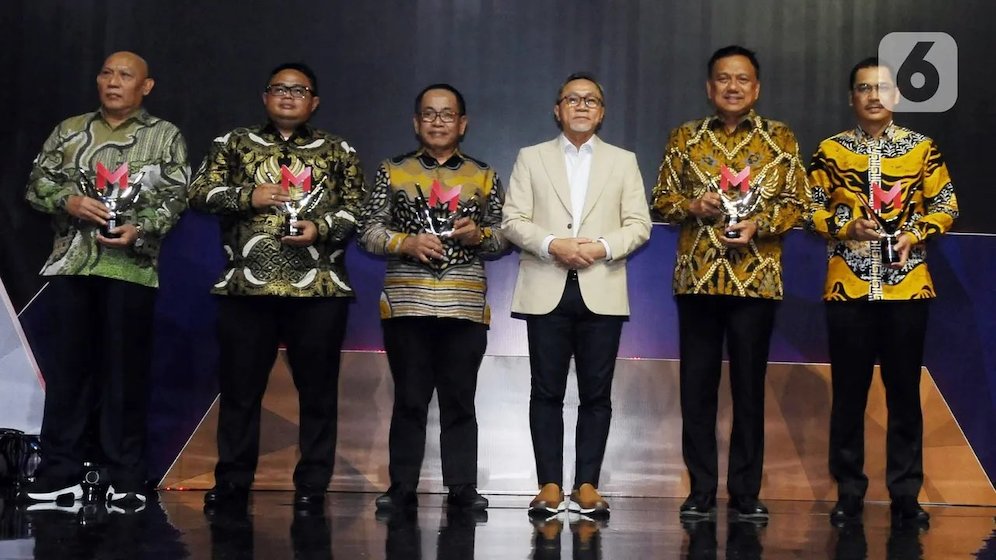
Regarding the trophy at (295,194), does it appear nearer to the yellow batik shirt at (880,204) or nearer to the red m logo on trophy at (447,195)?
the red m logo on trophy at (447,195)

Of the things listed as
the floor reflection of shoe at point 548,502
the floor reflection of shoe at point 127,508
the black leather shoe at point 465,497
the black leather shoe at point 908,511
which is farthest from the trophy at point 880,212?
the floor reflection of shoe at point 127,508

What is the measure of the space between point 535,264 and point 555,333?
0.26m

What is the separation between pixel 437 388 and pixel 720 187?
4.15 feet

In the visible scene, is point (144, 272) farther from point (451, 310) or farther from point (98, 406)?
point (451, 310)

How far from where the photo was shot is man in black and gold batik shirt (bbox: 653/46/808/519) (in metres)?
3.94

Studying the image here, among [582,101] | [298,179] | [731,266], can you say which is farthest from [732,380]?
[298,179]

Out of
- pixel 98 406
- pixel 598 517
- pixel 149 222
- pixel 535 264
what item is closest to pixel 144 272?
pixel 149 222

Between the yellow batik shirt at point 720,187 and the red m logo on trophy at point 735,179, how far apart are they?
12 mm

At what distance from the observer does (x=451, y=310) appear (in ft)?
13.2

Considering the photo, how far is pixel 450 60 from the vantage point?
5.03 metres

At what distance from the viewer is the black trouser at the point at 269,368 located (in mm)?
4180

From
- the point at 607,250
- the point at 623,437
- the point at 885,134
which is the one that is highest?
the point at 885,134

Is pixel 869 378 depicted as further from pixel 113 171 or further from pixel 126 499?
pixel 113 171

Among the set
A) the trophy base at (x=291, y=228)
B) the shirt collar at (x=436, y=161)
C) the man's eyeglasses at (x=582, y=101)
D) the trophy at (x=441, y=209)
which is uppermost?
the man's eyeglasses at (x=582, y=101)
